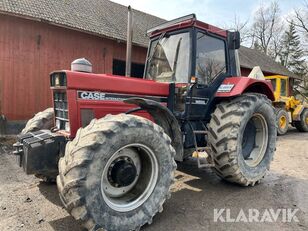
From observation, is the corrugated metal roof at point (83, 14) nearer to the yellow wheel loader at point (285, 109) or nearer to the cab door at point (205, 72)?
the yellow wheel loader at point (285, 109)

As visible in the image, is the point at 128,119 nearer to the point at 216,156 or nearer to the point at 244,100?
the point at 216,156

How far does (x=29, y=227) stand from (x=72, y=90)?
64.2 inches

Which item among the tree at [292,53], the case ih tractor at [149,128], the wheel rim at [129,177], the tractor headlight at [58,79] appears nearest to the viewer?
the case ih tractor at [149,128]

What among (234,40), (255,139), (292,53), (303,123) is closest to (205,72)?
(234,40)

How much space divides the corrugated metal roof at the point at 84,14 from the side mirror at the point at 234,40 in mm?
6967

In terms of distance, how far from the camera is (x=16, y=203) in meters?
3.97

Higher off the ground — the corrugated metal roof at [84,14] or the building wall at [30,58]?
the corrugated metal roof at [84,14]

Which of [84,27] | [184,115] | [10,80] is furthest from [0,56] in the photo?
[184,115]

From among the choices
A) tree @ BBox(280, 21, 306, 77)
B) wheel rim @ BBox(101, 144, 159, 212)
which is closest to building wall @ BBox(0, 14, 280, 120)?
wheel rim @ BBox(101, 144, 159, 212)

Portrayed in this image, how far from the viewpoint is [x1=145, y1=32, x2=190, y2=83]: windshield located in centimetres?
455

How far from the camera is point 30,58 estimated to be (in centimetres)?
974

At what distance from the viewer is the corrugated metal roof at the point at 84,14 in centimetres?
952

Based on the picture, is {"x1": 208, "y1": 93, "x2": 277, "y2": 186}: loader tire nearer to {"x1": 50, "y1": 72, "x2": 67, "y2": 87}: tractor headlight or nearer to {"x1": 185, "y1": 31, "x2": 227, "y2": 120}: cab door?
{"x1": 185, "y1": 31, "x2": 227, "y2": 120}: cab door

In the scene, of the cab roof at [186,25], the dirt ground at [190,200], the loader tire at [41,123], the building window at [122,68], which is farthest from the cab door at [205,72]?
the building window at [122,68]
